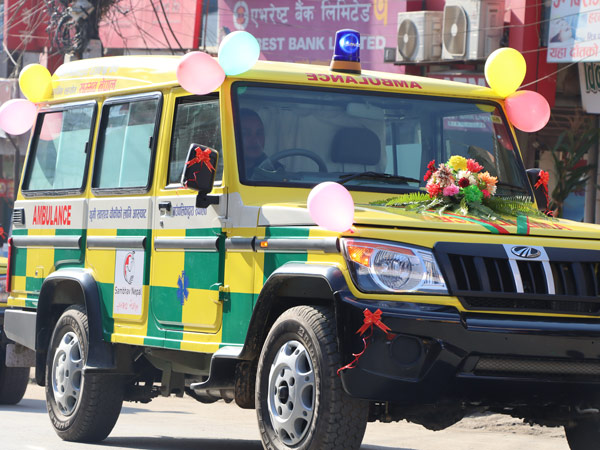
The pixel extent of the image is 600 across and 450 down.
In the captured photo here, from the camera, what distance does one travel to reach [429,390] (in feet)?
19.3

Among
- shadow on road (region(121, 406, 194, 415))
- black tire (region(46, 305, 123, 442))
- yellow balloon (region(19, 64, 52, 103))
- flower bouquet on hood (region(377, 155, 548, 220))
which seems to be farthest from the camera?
shadow on road (region(121, 406, 194, 415))

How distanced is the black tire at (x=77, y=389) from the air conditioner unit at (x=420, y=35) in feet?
30.3

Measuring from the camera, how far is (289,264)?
6.41m

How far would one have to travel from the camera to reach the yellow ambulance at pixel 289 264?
5941mm

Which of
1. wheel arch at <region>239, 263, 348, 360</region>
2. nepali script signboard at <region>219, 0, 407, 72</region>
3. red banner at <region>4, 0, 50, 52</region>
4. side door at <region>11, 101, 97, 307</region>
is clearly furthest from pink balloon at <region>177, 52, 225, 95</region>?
red banner at <region>4, 0, 50, 52</region>

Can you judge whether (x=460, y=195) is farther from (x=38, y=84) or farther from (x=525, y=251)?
(x=38, y=84)

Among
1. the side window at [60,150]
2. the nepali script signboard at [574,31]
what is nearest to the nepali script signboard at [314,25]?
the nepali script signboard at [574,31]

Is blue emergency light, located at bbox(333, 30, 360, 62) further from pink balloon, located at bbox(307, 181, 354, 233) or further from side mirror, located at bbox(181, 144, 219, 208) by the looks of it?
pink balloon, located at bbox(307, 181, 354, 233)

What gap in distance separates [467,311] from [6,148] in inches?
794

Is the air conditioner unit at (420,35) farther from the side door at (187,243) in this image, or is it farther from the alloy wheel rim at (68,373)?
the side door at (187,243)

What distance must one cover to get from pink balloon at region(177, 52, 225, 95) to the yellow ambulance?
107 millimetres

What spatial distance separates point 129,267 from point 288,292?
6.01 feet

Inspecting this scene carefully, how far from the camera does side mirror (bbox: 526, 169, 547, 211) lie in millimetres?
7699

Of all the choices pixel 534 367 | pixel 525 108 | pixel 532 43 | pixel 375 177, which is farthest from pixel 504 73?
pixel 532 43
